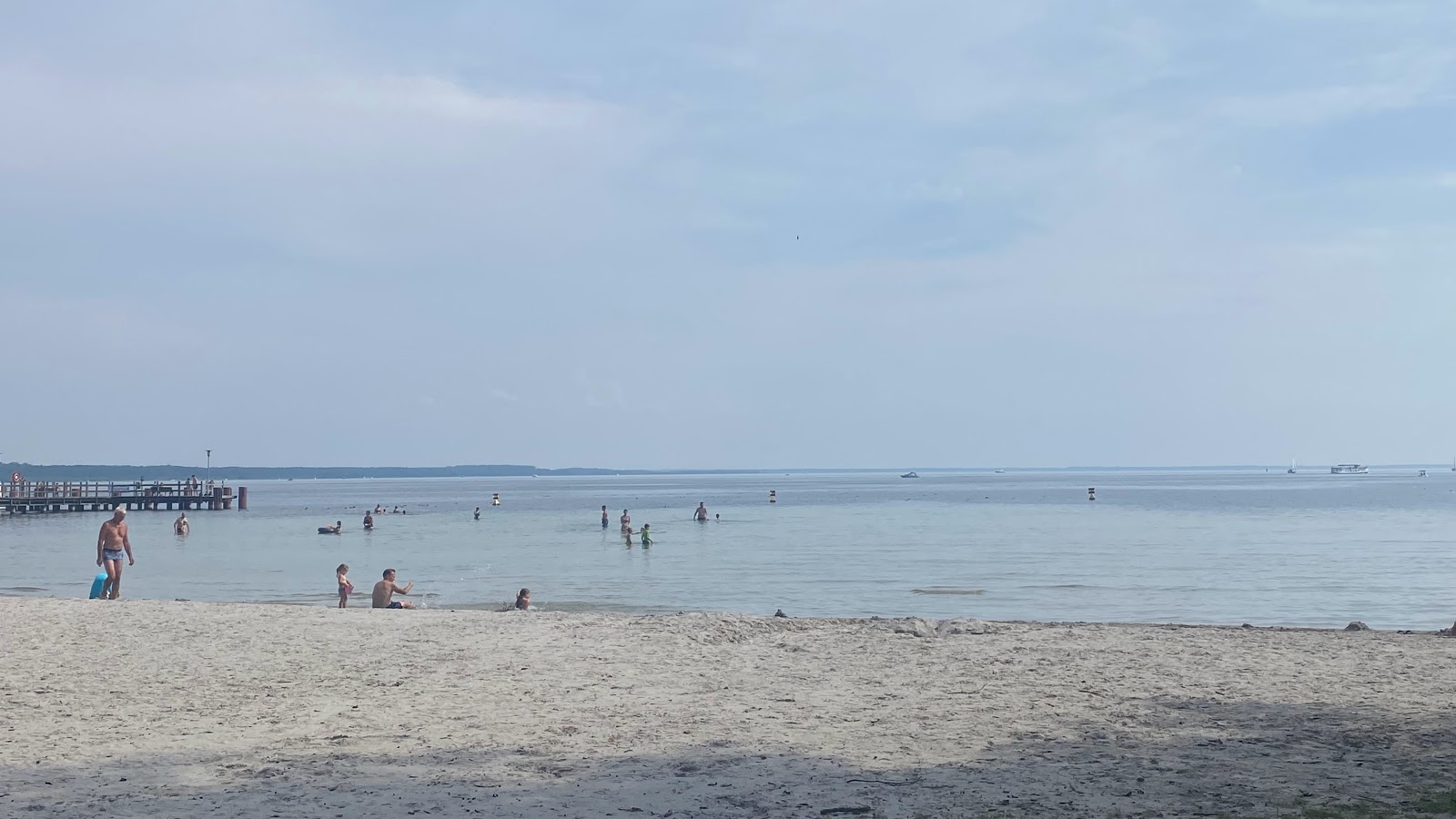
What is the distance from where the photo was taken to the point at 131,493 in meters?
85.8

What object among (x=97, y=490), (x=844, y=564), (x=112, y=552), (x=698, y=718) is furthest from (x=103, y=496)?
(x=698, y=718)

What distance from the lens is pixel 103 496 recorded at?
84438mm

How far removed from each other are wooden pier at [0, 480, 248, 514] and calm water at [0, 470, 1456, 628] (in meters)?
5.13

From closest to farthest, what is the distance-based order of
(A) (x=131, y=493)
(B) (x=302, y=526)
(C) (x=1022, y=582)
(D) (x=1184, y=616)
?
(D) (x=1184, y=616) → (C) (x=1022, y=582) → (B) (x=302, y=526) → (A) (x=131, y=493)

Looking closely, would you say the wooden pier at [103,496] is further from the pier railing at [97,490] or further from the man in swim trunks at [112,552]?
the man in swim trunks at [112,552]

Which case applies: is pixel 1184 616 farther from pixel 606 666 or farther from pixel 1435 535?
pixel 1435 535

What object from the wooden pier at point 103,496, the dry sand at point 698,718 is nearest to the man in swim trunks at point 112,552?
the dry sand at point 698,718

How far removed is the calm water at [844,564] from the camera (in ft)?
88.3

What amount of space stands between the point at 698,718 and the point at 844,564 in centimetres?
2863

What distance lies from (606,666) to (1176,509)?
80857mm

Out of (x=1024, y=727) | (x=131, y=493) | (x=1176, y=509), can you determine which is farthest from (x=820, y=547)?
(x=131, y=493)

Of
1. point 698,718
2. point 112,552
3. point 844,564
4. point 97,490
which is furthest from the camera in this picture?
point 97,490

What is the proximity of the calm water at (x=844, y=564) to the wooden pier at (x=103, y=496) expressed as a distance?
16.8ft

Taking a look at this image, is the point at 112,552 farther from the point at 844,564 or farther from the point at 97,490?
the point at 97,490
